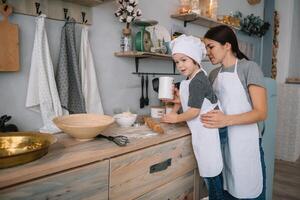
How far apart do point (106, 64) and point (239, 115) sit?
0.96 metres

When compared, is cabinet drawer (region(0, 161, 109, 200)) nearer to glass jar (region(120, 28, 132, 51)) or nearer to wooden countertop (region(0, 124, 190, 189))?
wooden countertop (region(0, 124, 190, 189))

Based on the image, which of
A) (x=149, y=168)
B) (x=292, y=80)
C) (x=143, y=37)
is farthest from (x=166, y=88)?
(x=292, y=80)

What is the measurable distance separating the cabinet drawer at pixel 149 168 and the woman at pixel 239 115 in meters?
0.22

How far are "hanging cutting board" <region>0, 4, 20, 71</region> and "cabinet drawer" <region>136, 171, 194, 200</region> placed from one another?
923 millimetres

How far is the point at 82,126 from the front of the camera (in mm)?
Result: 1152

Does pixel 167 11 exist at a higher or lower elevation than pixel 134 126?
higher

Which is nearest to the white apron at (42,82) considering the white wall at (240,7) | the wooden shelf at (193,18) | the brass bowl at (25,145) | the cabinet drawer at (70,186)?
the brass bowl at (25,145)

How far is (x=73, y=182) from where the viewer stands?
961 millimetres

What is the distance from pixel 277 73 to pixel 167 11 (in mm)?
2676

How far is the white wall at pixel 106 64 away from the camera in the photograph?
1.36 meters

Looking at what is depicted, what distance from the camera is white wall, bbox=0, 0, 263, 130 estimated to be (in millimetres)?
1356

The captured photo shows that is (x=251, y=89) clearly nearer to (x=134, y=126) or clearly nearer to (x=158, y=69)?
(x=134, y=126)

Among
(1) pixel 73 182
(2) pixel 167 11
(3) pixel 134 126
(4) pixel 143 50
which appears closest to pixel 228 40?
(4) pixel 143 50

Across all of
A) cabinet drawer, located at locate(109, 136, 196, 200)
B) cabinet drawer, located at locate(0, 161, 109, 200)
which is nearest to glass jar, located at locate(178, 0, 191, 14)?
cabinet drawer, located at locate(109, 136, 196, 200)
